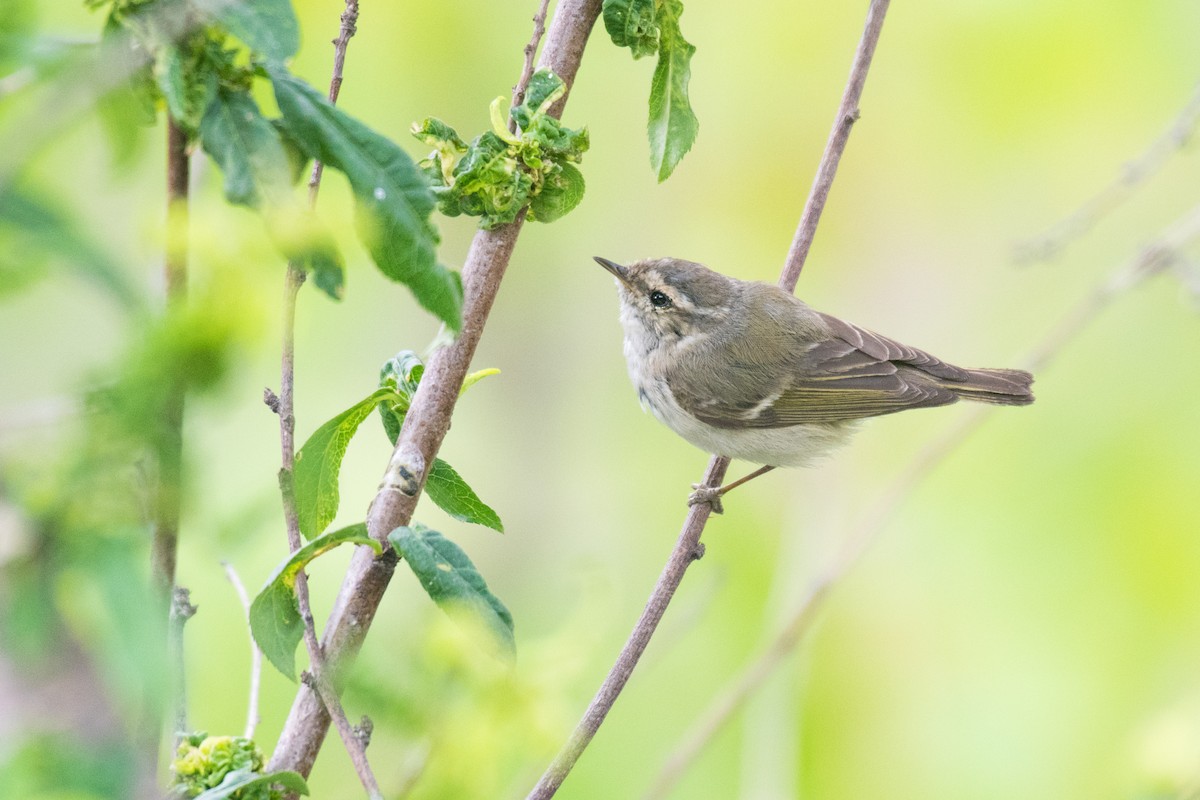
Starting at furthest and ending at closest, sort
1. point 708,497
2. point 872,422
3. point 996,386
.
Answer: point 872,422
point 996,386
point 708,497

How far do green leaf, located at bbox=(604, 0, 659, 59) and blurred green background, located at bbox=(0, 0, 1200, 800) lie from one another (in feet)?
5.30

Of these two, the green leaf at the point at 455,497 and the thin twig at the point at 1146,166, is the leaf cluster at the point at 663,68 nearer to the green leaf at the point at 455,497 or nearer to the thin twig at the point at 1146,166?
the green leaf at the point at 455,497

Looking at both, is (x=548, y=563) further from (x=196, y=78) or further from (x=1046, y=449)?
(x=196, y=78)

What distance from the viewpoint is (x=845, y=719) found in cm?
381

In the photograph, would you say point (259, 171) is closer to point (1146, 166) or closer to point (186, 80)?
point (186, 80)

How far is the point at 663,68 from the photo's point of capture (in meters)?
1.48

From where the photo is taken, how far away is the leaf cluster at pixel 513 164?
1375 mm

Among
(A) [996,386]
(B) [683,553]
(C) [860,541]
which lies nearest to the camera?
(B) [683,553]

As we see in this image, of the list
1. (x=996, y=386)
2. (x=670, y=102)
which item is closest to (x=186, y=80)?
(x=670, y=102)

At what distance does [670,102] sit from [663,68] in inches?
2.0

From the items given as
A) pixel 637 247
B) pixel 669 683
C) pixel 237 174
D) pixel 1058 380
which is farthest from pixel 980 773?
pixel 237 174

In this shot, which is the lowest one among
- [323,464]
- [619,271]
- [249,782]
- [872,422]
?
[249,782]

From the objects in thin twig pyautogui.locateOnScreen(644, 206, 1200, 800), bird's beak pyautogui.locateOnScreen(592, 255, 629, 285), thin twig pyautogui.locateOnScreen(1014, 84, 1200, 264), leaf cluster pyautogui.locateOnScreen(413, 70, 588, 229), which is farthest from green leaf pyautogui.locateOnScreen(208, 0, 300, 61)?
bird's beak pyautogui.locateOnScreen(592, 255, 629, 285)

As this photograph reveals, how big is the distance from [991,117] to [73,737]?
14.0 ft
